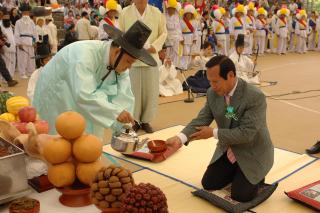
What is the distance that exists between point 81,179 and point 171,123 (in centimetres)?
335

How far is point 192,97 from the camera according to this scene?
613 centimetres

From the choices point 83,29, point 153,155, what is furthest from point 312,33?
point 153,155

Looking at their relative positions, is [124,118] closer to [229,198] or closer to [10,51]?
[229,198]

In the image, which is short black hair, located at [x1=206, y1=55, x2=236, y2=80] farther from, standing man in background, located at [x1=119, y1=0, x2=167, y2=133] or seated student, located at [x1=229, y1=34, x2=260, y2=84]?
seated student, located at [x1=229, y1=34, x2=260, y2=84]

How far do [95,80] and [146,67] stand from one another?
1978 millimetres

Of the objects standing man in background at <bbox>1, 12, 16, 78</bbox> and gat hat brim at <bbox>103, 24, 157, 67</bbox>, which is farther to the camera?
standing man in background at <bbox>1, 12, 16, 78</bbox>

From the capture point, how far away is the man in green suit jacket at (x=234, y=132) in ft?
8.16

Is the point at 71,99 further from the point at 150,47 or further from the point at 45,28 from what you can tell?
the point at 45,28

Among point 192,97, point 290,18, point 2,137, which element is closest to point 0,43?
point 192,97

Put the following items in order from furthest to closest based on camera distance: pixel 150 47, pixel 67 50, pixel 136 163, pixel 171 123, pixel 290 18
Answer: pixel 290 18 < pixel 171 123 < pixel 150 47 < pixel 136 163 < pixel 67 50

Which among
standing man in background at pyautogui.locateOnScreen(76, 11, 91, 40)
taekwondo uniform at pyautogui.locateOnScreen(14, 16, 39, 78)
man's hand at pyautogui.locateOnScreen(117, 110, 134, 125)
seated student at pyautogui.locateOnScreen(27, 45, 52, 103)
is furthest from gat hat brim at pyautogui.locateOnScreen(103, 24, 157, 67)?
standing man in background at pyautogui.locateOnScreen(76, 11, 91, 40)

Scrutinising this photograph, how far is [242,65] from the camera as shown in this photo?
23.6 feet

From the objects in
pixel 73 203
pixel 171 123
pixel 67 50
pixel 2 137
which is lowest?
pixel 171 123

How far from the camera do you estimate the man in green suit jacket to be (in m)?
2.49
